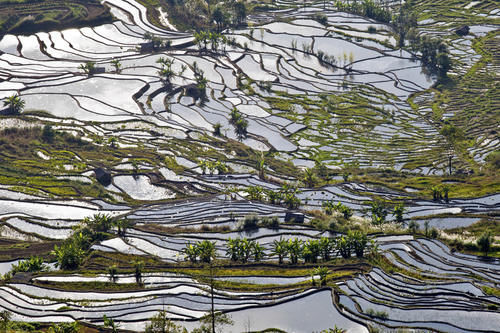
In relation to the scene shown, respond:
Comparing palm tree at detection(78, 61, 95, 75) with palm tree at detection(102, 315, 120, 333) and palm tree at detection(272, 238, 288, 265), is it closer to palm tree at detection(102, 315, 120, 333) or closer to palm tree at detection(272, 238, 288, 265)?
palm tree at detection(272, 238, 288, 265)

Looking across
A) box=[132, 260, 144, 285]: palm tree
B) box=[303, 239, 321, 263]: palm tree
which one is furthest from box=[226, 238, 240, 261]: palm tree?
box=[132, 260, 144, 285]: palm tree

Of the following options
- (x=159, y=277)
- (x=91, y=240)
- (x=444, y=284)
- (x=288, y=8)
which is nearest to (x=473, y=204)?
(x=444, y=284)

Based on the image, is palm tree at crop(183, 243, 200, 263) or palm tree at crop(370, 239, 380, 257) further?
palm tree at crop(183, 243, 200, 263)

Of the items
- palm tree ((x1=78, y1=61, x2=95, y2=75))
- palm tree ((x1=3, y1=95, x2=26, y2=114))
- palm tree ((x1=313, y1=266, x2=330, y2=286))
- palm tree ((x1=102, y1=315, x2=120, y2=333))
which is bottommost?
palm tree ((x1=313, y1=266, x2=330, y2=286))

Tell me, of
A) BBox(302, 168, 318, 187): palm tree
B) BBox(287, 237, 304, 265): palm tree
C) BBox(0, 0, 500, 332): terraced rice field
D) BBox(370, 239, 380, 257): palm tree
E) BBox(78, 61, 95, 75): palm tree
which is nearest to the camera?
BBox(0, 0, 500, 332): terraced rice field

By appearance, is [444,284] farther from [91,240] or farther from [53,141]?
[53,141]
